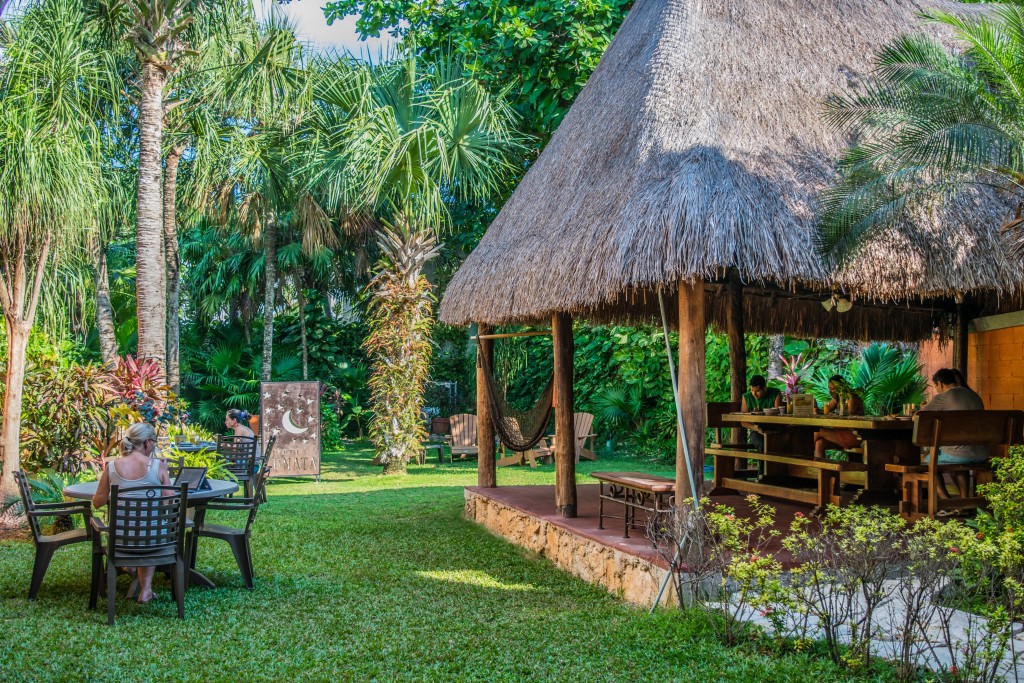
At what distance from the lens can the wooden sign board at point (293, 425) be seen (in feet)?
44.2

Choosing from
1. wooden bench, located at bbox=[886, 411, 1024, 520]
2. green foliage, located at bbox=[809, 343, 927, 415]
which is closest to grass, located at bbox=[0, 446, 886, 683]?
wooden bench, located at bbox=[886, 411, 1024, 520]

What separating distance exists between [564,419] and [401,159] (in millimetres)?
6715

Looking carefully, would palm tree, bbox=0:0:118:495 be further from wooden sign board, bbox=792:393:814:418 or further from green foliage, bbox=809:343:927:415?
green foliage, bbox=809:343:927:415

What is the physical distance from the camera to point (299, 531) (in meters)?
9.36

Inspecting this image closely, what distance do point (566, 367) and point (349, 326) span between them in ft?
45.0

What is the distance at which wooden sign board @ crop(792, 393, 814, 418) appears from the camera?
7.95 m

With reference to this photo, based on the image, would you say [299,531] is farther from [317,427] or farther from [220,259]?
[220,259]

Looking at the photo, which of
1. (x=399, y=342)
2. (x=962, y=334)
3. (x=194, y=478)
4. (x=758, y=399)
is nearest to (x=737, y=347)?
(x=758, y=399)

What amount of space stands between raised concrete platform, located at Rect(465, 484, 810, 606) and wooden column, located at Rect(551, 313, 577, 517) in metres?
0.19

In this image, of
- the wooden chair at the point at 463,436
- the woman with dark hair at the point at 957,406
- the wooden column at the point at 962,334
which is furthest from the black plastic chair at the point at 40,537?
the wooden chair at the point at 463,436

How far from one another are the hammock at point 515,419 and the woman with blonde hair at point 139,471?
13.3ft

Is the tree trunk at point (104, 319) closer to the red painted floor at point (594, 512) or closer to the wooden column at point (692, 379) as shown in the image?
the red painted floor at point (594, 512)

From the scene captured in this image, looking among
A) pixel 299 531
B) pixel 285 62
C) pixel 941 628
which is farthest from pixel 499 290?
pixel 285 62

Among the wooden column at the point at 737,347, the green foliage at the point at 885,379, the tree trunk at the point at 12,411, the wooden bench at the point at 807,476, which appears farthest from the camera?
the green foliage at the point at 885,379
